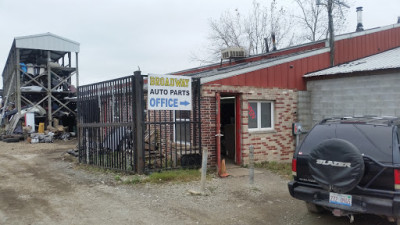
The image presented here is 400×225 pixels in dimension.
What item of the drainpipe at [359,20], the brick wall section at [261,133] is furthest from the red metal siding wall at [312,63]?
the drainpipe at [359,20]

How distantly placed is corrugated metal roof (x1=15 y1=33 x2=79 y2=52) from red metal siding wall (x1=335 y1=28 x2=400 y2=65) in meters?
17.9

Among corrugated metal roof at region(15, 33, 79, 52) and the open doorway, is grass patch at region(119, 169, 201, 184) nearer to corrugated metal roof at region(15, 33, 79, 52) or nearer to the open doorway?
the open doorway

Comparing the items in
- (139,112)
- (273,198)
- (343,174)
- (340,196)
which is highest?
(139,112)

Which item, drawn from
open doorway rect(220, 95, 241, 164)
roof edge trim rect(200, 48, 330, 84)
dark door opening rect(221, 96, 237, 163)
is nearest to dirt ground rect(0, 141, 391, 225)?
open doorway rect(220, 95, 241, 164)

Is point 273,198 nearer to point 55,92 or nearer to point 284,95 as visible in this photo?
point 284,95

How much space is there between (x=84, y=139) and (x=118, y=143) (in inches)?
91.1

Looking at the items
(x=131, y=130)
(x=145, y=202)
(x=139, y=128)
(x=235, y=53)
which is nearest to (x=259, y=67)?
(x=139, y=128)

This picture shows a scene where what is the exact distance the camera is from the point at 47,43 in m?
22.3

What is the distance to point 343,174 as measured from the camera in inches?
171

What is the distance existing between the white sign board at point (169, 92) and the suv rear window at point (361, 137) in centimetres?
442

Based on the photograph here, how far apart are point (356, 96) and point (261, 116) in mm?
3240

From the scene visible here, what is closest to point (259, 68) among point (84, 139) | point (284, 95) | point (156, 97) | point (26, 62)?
point (284, 95)

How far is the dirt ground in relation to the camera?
5.46 metres

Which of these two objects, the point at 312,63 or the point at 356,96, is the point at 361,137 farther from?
the point at 312,63
